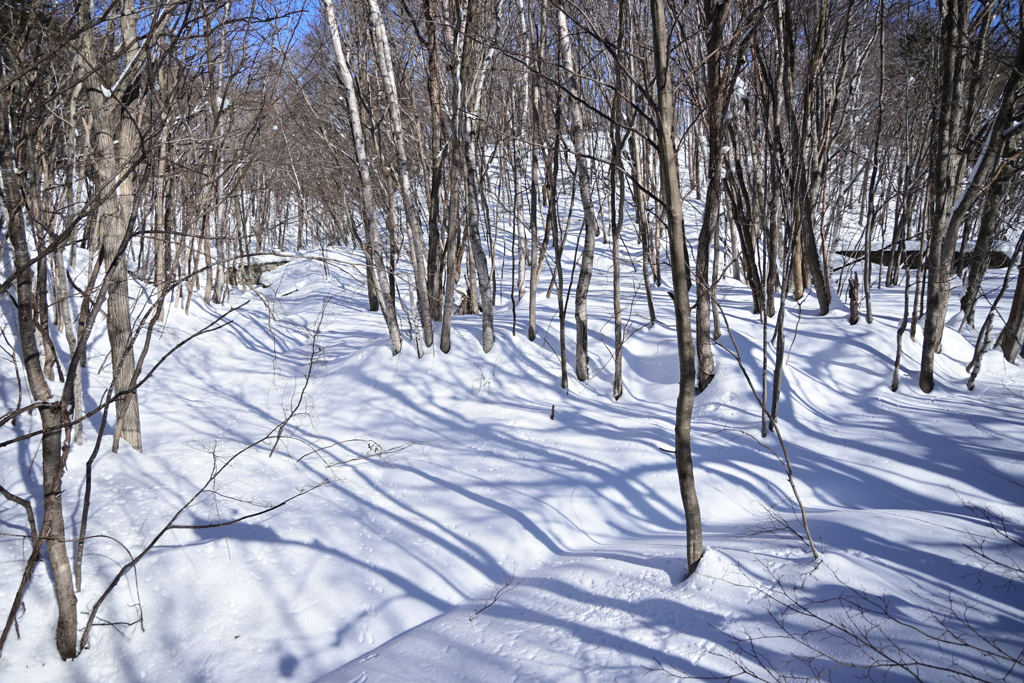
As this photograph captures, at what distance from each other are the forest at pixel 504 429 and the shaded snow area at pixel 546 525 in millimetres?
30

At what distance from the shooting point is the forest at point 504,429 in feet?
10.9

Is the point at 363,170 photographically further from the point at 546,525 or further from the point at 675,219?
the point at 675,219

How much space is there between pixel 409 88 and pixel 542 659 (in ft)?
28.9

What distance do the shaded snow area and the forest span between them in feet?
0.10

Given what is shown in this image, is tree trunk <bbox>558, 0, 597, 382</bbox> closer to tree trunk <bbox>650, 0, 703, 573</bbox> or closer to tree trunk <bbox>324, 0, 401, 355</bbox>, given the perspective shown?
tree trunk <bbox>324, 0, 401, 355</bbox>

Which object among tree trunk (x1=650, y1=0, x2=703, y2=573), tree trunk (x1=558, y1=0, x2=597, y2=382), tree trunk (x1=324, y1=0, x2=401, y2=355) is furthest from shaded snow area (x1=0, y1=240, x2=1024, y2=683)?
tree trunk (x1=324, y1=0, x2=401, y2=355)

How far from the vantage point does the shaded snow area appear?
131 inches

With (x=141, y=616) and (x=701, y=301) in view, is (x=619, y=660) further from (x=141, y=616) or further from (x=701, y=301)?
(x=701, y=301)

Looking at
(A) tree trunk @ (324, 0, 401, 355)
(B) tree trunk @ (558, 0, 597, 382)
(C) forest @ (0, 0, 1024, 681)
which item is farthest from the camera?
(A) tree trunk @ (324, 0, 401, 355)

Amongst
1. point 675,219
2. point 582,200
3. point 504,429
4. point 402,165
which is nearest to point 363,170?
point 402,165

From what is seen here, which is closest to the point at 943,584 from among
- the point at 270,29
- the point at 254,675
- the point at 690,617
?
the point at 690,617

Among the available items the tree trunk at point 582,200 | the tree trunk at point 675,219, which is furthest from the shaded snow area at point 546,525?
the tree trunk at point 582,200

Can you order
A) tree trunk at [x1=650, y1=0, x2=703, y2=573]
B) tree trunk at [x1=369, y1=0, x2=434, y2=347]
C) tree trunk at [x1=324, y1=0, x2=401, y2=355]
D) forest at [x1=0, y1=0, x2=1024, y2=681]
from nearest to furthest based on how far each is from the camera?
1. tree trunk at [x1=650, y1=0, x2=703, y2=573]
2. forest at [x1=0, y1=0, x2=1024, y2=681]
3. tree trunk at [x1=324, y1=0, x2=401, y2=355]
4. tree trunk at [x1=369, y1=0, x2=434, y2=347]

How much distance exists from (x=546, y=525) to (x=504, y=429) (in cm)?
206
